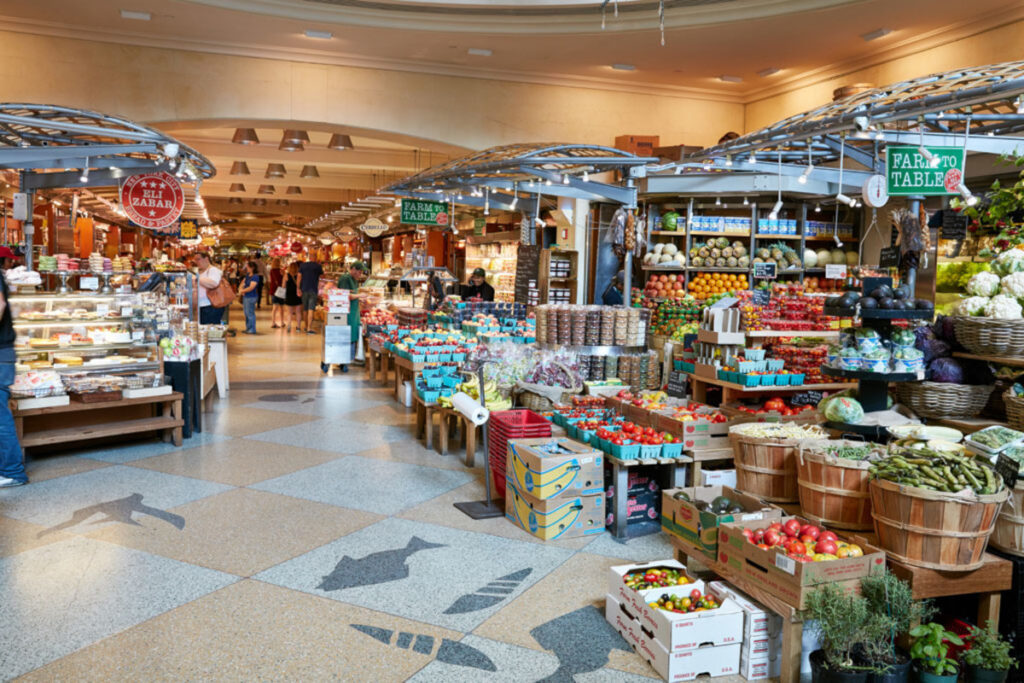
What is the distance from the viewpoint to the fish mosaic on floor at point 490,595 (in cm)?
370

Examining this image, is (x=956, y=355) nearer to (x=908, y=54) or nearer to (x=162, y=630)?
(x=162, y=630)

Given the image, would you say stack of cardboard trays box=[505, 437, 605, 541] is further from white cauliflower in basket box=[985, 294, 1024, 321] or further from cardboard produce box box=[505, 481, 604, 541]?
white cauliflower in basket box=[985, 294, 1024, 321]

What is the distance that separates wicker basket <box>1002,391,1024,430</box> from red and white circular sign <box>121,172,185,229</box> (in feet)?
27.5

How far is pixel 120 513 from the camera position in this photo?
4.97 metres

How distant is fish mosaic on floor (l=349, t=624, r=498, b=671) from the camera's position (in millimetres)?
3178

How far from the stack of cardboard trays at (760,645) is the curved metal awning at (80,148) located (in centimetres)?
608

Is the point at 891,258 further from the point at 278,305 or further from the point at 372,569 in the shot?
the point at 278,305

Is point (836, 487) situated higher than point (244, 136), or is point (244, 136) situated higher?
point (244, 136)

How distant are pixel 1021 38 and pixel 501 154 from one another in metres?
5.72

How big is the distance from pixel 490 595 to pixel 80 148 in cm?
581

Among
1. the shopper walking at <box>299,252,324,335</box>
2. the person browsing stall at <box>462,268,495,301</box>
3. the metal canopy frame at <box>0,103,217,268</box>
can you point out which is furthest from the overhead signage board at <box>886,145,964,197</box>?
the shopper walking at <box>299,252,324,335</box>

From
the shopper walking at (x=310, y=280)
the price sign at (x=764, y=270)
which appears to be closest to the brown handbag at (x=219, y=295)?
the shopper walking at (x=310, y=280)

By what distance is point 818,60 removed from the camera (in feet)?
33.9

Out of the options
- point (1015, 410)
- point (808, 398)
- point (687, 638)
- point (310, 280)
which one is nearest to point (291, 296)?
point (310, 280)
